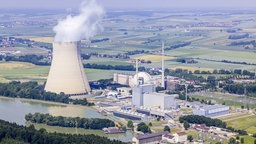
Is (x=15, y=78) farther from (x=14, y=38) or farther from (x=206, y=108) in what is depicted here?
(x=14, y=38)

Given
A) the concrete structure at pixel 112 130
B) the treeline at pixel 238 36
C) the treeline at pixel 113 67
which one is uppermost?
the treeline at pixel 238 36

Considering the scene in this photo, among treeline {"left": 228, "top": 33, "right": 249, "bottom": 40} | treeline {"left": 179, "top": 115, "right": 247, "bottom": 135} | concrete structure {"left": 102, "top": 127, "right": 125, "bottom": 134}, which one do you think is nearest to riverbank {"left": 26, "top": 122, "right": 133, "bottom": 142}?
concrete structure {"left": 102, "top": 127, "right": 125, "bottom": 134}

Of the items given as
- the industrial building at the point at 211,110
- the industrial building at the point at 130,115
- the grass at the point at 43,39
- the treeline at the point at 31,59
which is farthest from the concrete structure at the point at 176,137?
the grass at the point at 43,39

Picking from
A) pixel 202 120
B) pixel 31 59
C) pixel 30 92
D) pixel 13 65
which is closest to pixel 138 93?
pixel 202 120

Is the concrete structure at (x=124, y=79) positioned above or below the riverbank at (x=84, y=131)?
→ above

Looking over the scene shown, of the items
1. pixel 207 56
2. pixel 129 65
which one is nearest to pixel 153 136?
pixel 129 65

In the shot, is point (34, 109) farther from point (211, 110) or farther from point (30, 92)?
point (211, 110)

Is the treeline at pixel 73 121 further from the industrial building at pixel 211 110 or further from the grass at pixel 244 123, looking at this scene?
the grass at pixel 244 123
